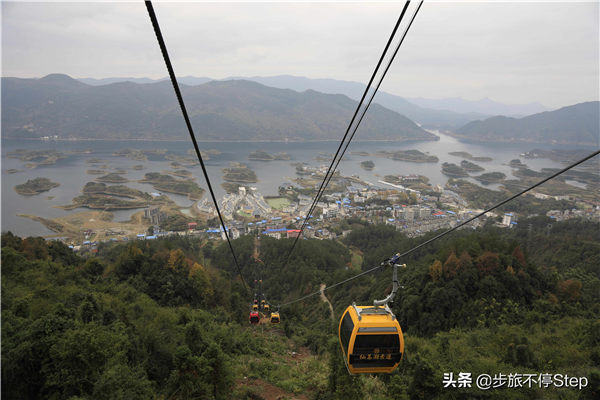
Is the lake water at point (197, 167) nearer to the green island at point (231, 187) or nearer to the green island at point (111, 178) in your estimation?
the green island at point (231, 187)

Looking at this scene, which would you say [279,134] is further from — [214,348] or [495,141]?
[214,348]

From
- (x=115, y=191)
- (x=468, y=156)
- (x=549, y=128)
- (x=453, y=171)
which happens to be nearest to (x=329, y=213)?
(x=115, y=191)

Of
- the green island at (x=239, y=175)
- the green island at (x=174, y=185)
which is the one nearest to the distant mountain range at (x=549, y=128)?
the green island at (x=239, y=175)

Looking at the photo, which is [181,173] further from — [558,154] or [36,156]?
[558,154]

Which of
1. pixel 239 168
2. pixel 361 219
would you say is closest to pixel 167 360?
pixel 361 219

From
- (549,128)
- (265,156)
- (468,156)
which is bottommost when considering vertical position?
(468,156)

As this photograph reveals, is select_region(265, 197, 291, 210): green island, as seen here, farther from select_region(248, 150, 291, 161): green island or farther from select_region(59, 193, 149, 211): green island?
select_region(248, 150, 291, 161): green island

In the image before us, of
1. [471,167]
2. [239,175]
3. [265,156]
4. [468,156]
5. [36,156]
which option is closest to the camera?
[239,175]

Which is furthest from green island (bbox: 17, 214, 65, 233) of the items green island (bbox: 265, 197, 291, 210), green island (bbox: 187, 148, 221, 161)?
green island (bbox: 187, 148, 221, 161)
